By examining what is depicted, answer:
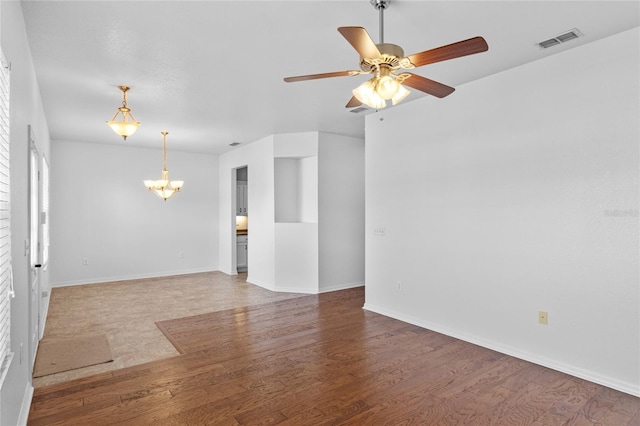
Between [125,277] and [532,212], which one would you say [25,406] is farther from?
[125,277]

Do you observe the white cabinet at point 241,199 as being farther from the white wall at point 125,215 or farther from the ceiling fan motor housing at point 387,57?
Result: the ceiling fan motor housing at point 387,57

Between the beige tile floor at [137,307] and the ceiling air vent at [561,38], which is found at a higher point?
the ceiling air vent at [561,38]

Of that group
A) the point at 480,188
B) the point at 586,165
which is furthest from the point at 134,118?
the point at 586,165

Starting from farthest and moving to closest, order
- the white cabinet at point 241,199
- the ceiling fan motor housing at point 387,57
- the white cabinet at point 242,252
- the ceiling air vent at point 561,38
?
the white cabinet at point 241,199, the white cabinet at point 242,252, the ceiling air vent at point 561,38, the ceiling fan motor housing at point 387,57

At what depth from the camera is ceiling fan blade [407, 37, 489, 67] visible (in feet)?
6.05

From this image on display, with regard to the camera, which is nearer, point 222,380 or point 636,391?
point 636,391

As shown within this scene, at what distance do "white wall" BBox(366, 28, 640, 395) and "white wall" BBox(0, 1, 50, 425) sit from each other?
3737 mm

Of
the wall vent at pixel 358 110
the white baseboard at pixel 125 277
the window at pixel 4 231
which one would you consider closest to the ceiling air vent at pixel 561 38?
the wall vent at pixel 358 110

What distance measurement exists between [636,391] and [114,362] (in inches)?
171

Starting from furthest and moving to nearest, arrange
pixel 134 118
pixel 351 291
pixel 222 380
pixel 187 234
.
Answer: pixel 187 234, pixel 351 291, pixel 134 118, pixel 222 380

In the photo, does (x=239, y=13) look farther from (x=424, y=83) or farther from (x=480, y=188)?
(x=480, y=188)

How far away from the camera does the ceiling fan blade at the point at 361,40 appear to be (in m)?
1.78

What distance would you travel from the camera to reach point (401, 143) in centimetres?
470

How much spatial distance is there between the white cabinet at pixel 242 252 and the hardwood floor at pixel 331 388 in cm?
435
